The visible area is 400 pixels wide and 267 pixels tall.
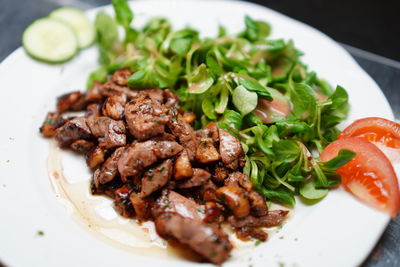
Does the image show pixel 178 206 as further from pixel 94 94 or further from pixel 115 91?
pixel 94 94

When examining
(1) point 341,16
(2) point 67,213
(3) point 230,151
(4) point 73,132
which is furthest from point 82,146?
(1) point 341,16

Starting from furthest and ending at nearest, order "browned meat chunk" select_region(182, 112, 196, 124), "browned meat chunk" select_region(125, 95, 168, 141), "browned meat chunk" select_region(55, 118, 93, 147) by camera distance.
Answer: "browned meat chunk" select_region(182, 112, 196, 124) < "browned meat chunk" select_region(55, 118, 93, 147) < "browned meat chunk" select_region(125, 95, 168, 141)

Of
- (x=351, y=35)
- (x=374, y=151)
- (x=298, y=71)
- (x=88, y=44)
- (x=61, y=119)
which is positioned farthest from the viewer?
(x=351, y=35)

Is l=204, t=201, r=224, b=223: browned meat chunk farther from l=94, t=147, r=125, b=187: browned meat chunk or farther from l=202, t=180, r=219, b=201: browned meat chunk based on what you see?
l=94, t=147, r=125, b=187: browned meat chunk

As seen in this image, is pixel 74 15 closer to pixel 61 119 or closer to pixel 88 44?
pixel 88 44

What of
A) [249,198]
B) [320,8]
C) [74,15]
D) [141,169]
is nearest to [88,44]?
[74,15]

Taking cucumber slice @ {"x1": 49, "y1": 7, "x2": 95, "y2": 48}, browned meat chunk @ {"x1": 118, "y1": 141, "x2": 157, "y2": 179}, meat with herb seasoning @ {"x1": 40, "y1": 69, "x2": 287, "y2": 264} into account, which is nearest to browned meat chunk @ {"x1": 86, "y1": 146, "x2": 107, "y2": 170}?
meat with herb seasoning @ {"x1": 40, "y1": 69, "x2": 287, "y2": 264}

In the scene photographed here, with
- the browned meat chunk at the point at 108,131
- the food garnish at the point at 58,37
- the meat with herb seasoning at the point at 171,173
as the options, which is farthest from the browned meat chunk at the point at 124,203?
the food garnish at the point at 58,37
